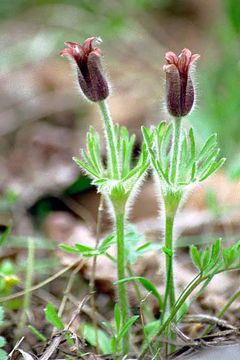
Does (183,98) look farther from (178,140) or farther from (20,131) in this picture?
(20,131)

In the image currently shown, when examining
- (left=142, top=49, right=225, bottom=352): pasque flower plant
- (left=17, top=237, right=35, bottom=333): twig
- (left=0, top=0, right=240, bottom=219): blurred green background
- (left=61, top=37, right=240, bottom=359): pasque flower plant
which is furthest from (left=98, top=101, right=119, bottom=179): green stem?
(left=0, top=0, right=240, bottom=219): blurred green background

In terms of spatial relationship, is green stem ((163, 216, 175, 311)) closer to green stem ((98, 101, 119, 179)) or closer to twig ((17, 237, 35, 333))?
green stem ((98, 101, 119, 179))

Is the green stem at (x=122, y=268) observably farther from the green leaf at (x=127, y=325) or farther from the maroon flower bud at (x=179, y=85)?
the maroon flower bud at (x=179, y=85)

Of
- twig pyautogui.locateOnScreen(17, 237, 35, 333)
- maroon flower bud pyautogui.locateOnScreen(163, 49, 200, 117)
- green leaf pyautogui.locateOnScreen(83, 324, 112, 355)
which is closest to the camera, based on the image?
maroon flower bud pyautogui.locateOnScreen(163, 49, 200, 117)

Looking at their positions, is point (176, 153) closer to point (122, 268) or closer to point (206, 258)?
point (206, 258)

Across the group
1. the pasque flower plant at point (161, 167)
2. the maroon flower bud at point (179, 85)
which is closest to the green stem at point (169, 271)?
the pasque flower plant at point (161, 167)

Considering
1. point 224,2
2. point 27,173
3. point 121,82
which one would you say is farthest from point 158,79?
point 27,173

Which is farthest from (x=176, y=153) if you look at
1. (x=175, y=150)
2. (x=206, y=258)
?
(x=206, y=258)

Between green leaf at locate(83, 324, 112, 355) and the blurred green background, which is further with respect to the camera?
the blurred green background

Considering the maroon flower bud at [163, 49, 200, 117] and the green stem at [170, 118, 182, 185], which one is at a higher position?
the maroon flower bud at [163, 49, 200, 117]
